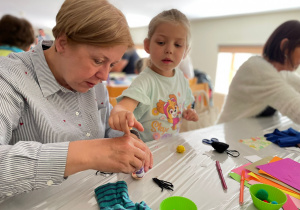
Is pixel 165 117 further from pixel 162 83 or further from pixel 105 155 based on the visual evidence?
pixel 105 155

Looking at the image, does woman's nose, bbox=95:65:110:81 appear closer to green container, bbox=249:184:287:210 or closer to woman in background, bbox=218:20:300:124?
green container, bbox=249:184:287:210

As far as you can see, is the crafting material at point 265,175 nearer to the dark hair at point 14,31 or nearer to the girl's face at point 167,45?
the girl's face at point 167,45

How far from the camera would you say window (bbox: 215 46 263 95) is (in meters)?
4.99

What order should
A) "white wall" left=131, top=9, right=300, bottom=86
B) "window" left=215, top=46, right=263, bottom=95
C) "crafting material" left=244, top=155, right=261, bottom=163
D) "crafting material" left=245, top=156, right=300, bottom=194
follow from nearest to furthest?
"crafting material" left=245, top=156, right=300, bottom=194, "crafting material" left=244, top=155, right=261, bottom=163, "white wall" left=131, top=9, right=300, bottom=86, "window" left=215, top=46, right=263, bottom=95

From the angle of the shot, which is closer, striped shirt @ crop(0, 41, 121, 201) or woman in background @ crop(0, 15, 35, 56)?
striped shirt @ crop(0, 41, 121, 201)

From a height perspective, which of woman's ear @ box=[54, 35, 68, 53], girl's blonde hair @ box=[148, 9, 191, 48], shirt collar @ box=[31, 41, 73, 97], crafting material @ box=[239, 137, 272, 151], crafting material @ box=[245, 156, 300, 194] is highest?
girl's blonde hair @ box=[148, 9, 191, 48]

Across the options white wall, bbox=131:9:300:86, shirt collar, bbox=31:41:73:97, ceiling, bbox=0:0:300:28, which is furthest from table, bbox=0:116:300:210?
white wall, bbox=131:9:300:86

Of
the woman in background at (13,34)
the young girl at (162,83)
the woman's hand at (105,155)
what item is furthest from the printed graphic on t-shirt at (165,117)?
the woman in background at (13,34)

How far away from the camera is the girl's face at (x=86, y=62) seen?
60 centimetres

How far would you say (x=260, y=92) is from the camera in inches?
56.4

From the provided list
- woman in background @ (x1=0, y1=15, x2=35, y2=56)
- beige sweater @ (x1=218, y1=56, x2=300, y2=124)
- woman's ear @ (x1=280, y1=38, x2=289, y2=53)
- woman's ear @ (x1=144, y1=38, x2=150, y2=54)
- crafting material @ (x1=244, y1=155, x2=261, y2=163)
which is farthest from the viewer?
woman in background @ (x1=0, y1=15, x2=35, y2=56)

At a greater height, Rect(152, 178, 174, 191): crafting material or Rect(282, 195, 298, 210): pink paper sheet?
Rect(152, 178, 174, 191): crafting material

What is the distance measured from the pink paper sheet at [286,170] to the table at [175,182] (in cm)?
9

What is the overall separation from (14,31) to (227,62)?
4826mm
